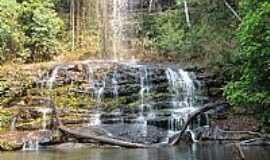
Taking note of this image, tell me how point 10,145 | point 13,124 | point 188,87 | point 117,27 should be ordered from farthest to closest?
point 117,27, point 188,87, point 13,124, point 10,145

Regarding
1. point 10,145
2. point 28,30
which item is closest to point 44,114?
point 10,145

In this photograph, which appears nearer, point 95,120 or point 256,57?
point 256,57

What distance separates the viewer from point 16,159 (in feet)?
44.6

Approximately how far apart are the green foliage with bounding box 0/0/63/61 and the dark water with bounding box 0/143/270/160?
1402 cm

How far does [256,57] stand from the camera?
10750mm

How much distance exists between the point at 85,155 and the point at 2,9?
16.8 meters

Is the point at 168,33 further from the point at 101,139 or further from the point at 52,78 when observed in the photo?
the point at 101,139

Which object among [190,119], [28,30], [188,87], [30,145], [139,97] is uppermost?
[28,30]

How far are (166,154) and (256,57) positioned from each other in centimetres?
435

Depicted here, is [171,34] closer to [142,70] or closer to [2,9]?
[142,70]

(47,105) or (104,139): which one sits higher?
(47,105)

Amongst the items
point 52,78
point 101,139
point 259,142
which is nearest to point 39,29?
point 52,78

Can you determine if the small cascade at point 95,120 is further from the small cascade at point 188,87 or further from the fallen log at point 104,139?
the small cascade at point 188,87

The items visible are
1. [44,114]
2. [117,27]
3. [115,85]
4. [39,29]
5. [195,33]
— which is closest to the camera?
[44,114]
